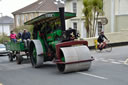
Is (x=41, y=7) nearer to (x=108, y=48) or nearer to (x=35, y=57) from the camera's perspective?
(x=108, y=48)

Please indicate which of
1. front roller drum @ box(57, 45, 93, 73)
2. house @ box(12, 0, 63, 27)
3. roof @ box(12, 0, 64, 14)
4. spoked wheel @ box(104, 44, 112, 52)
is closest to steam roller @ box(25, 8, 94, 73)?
front roller drum @ box(57, 45, 93, 73)

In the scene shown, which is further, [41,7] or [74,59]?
[41,7]

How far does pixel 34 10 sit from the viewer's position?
52500mm

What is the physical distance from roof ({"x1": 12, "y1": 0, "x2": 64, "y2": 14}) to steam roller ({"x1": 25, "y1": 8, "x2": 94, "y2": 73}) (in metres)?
39.0

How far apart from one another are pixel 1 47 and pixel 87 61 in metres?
16.9

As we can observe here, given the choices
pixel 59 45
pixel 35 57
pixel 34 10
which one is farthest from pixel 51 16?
pixel 34 10

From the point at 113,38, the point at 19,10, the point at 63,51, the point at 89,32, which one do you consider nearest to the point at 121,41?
the point at 113,38

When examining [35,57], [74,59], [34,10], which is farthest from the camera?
[34,10]

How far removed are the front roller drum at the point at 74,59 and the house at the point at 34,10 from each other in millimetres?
41325

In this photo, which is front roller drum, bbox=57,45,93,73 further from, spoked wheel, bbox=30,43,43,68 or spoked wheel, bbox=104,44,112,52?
spoked wheel, bbox=104,44,112,52

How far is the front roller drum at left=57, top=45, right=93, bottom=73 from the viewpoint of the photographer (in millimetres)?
11062

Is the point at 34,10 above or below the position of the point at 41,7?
below

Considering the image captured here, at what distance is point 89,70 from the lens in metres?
12.2

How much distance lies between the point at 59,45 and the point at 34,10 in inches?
1657
